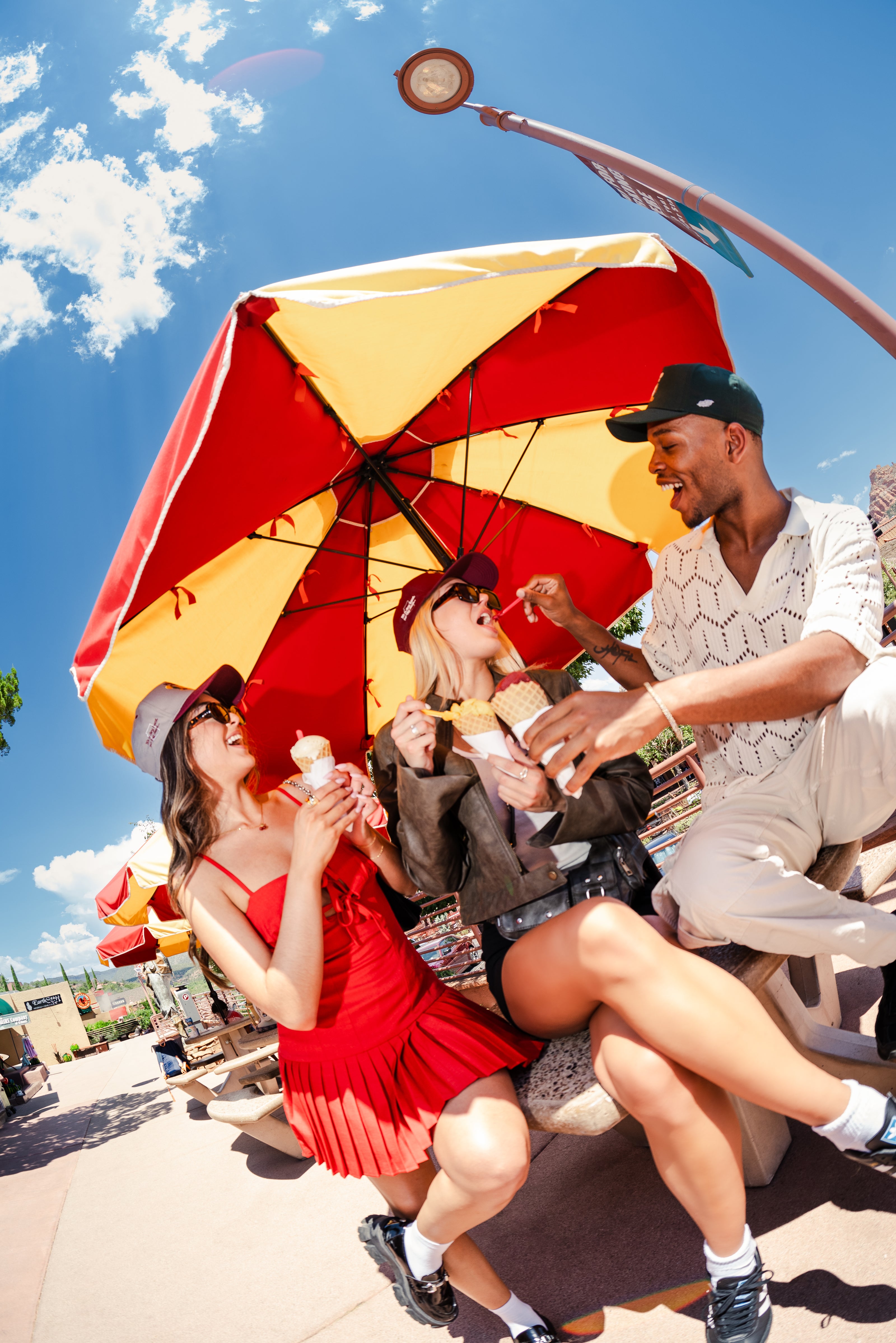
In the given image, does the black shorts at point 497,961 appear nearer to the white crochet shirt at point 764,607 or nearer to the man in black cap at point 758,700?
the man in black cap at point 758,700

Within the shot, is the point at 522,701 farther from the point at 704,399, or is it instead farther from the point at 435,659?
the point at 704,399

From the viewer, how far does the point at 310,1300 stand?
121 inches

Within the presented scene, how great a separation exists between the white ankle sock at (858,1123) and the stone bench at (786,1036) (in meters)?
0.32

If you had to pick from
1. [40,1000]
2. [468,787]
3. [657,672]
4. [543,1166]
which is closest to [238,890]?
[468,787]

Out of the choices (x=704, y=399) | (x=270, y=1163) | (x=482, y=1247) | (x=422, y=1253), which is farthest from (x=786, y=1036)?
(x=270, y=1163)

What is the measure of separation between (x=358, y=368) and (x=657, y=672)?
5.15 ft

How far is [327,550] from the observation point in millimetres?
3701

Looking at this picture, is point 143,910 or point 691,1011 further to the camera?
point 143,910

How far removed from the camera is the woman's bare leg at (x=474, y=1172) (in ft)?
6.10

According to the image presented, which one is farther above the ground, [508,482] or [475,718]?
[508,482]

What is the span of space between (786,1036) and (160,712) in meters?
2.34

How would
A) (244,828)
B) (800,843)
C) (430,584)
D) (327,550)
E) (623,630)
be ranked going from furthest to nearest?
(623,630), (327,550), (430,584), (244,828), (800,843)

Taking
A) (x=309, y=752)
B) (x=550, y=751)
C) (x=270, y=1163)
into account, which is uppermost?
(x=309, y=752)

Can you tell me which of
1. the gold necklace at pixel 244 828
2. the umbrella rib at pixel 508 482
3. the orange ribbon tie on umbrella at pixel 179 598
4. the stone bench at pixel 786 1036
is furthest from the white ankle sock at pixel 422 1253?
the umbrella rib at pixel 508 482
